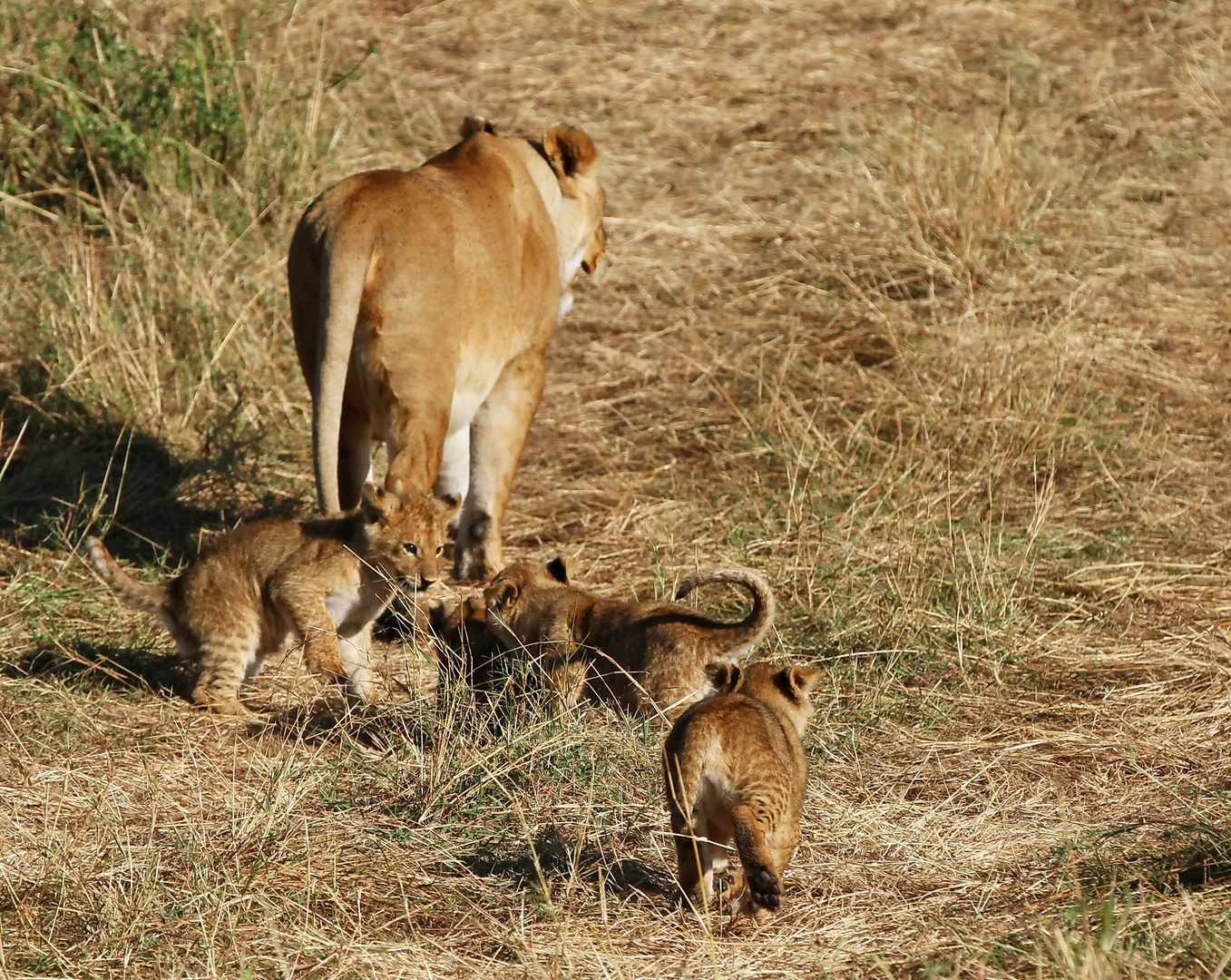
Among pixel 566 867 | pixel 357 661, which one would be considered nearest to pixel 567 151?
pixel 357 661

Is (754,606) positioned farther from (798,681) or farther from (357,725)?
(357,725)

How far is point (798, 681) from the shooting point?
455cm

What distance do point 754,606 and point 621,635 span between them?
505 mm

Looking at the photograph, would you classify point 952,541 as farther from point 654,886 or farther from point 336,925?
point 336,925

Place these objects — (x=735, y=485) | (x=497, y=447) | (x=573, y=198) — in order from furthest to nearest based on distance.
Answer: (x=573, y=198) → (x=735, y=485) → (x=497, y=447)

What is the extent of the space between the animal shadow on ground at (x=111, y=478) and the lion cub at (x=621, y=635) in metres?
1.83

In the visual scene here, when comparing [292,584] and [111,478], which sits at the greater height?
[292,584]

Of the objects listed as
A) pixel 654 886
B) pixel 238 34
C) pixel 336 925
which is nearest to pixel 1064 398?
pixel 654 886

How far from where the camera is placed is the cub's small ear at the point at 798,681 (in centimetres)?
450

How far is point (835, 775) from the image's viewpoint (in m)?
4.96

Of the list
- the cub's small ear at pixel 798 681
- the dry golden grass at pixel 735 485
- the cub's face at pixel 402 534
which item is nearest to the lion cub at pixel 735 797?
the dry golden grass at pixel 735 485

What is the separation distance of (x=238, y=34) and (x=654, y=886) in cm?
702

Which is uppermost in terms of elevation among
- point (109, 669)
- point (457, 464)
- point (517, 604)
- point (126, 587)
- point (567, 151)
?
point (567, 151)

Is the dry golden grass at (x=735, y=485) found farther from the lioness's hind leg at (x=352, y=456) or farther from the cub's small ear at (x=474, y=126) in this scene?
the cub's small ear at (x=474, y=126)
